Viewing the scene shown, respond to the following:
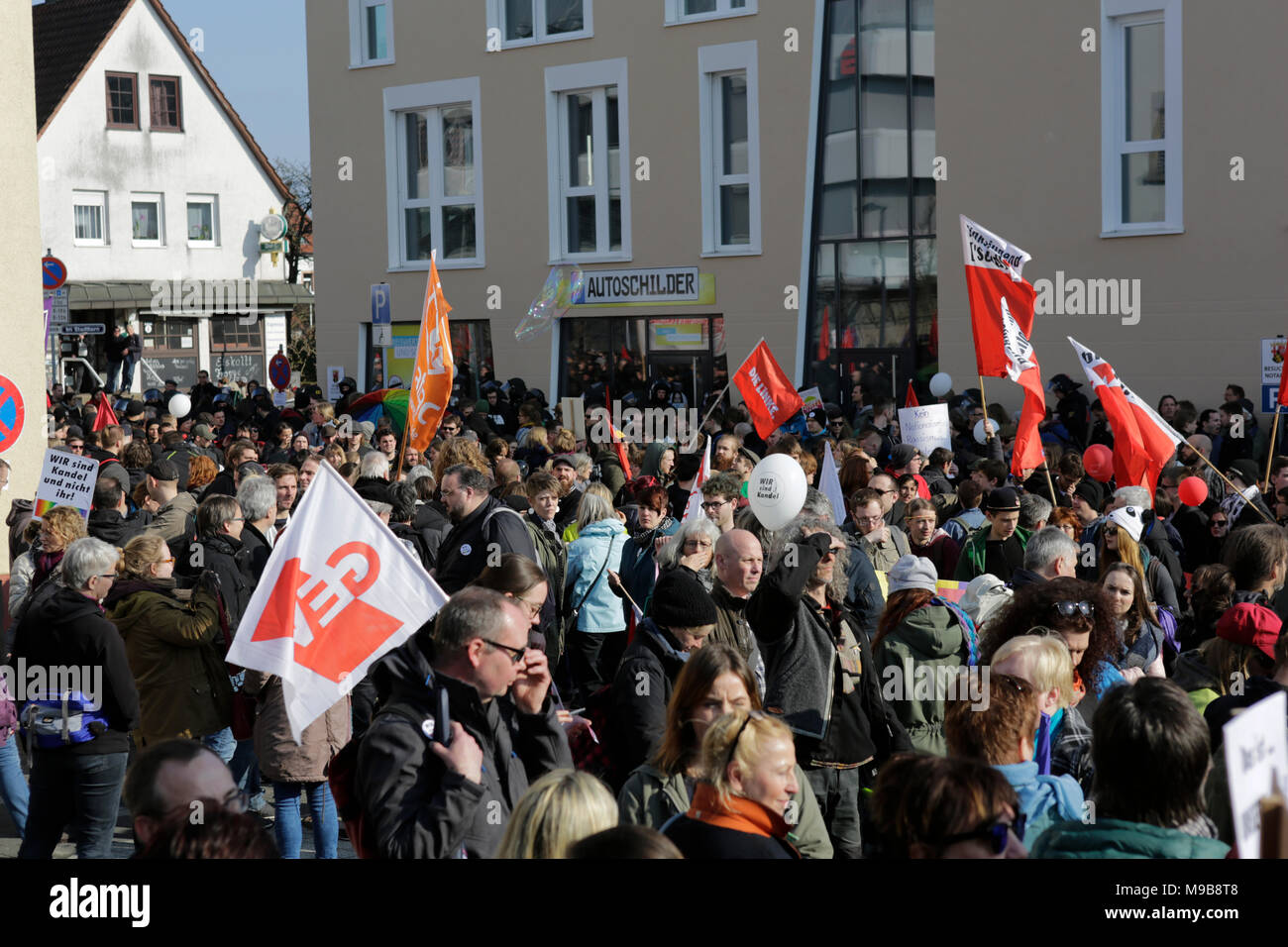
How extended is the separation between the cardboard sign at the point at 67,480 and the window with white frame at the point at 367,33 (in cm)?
1816

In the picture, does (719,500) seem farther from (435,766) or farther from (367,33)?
(367,33)

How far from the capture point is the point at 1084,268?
1961cm

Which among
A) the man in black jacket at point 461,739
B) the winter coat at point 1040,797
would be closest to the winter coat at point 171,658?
the man in black jacket at point 461,739

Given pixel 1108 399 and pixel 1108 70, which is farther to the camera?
pixel 1108 70

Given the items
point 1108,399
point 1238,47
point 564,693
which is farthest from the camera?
point 1238,47

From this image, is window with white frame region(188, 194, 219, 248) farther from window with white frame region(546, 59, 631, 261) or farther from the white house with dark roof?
window with white frame region(546, 59, 631, 261)

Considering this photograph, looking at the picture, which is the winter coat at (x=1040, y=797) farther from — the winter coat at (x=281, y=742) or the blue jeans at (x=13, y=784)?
the blue jeans at (x=13, y=784)

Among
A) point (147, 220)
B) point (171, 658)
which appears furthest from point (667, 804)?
point (147, 220)

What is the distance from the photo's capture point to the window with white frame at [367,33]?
26.7m

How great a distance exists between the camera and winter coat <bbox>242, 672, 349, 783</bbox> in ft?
22.1

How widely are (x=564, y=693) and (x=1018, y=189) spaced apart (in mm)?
13283

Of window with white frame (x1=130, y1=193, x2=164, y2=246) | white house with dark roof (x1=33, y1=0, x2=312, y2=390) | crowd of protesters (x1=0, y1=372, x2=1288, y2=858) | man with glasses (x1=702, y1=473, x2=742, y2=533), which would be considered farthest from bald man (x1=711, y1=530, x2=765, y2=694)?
window with white frame (x1=130, y1=193, x2=164, y2=246)

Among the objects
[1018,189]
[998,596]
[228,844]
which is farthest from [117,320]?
[228,844]
